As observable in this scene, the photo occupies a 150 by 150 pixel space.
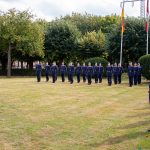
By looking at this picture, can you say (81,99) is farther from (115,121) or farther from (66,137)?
(66,137)

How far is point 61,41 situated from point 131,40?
10.4 m

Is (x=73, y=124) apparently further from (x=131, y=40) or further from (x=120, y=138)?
(x=131, y=40)

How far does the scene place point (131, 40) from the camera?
45.8m

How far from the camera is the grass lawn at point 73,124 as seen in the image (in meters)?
9.97

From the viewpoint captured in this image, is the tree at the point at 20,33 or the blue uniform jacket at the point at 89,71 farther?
the tree at the point at 20,33

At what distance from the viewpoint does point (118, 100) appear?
65.7 ft

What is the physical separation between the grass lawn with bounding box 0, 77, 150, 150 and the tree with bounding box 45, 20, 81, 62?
110 feet

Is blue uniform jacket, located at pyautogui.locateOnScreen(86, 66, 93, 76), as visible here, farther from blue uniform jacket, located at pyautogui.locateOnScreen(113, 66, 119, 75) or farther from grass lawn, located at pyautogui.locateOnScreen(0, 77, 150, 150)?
grass lawn, located at pyautogui.locateOnScreen(0, 77, 150, 150)

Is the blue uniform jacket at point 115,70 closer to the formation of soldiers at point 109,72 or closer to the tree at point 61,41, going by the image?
the formation of soldiers at point 109,72

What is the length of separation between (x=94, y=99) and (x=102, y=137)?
30.7 ft

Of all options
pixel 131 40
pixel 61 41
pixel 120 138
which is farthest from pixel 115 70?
pixel 61 41

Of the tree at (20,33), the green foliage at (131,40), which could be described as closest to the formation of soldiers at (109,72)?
the green foliage at (131,40)

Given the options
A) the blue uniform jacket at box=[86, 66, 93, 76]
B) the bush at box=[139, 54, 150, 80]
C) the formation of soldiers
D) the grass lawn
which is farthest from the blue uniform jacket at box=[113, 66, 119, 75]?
the grass lawn

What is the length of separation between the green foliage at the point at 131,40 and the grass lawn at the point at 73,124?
26676 millimetres
